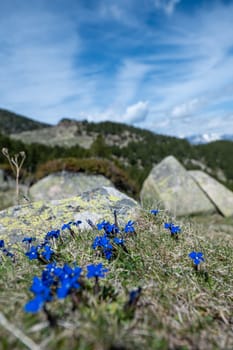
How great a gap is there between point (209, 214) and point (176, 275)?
13.9 m

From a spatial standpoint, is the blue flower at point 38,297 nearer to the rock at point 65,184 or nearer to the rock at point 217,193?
the rock at point 65,184

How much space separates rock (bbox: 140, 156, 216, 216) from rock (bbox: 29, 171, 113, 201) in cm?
281

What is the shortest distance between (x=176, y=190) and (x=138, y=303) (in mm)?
15108

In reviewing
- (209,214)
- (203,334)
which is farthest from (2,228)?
(209,214)

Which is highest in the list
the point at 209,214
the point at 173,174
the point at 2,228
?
the point at 173,174

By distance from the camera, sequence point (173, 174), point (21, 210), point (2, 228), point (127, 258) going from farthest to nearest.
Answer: point (173, 174) → point (21, 210) → point (2, 228) → point (127, 258)

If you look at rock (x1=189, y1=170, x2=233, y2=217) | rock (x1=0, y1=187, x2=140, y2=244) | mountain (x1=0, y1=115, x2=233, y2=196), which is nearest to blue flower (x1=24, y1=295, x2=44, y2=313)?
rock (x1=0, y1=187, x2=140, y2=244)

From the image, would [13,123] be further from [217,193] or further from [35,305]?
[35,305]

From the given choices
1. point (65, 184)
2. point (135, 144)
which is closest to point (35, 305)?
point (65, 184)

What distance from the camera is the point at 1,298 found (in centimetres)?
215

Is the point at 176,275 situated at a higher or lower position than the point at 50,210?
lower

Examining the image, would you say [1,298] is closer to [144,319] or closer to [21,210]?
[144,319]

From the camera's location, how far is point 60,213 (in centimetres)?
508

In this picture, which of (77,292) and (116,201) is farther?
(116,201)
